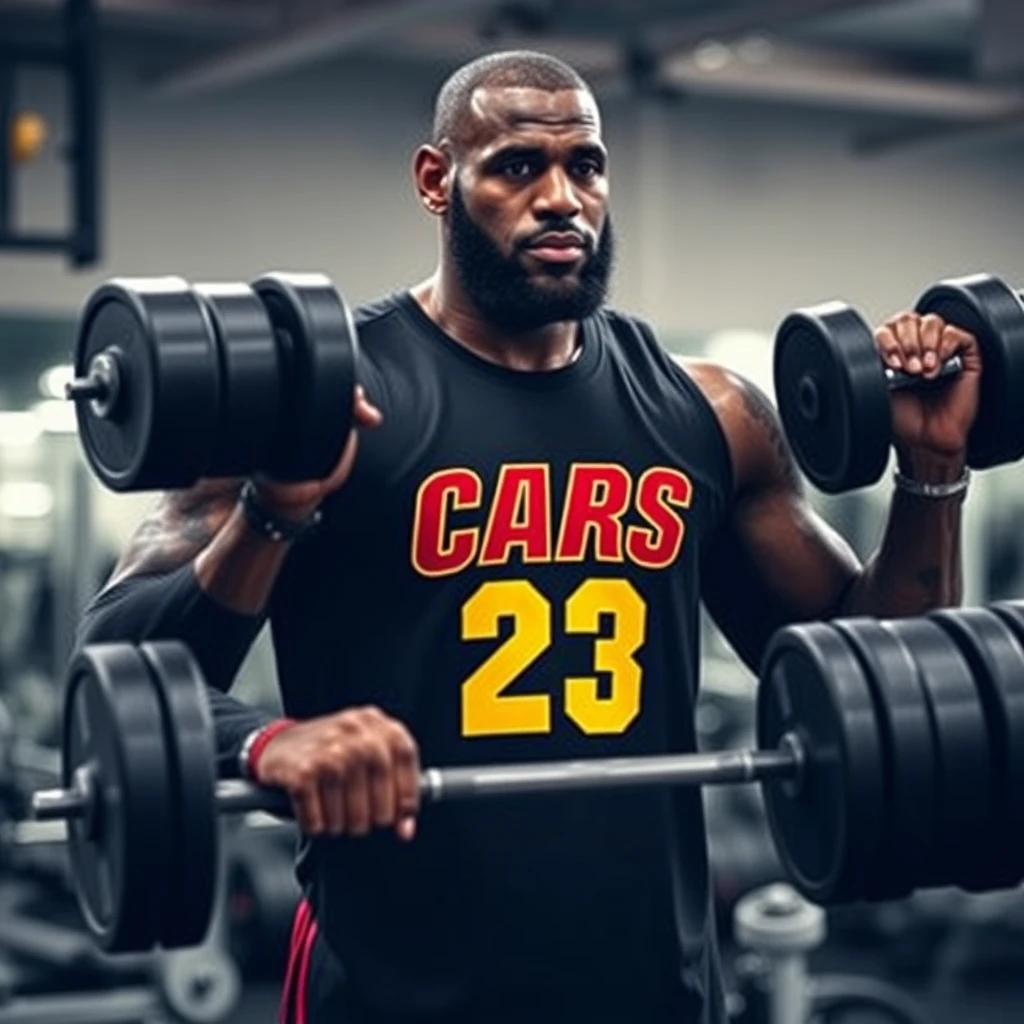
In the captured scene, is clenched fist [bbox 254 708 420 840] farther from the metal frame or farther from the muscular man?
the metal frame

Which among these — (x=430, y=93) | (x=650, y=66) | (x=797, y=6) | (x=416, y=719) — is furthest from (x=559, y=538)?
(x=430, y=93)

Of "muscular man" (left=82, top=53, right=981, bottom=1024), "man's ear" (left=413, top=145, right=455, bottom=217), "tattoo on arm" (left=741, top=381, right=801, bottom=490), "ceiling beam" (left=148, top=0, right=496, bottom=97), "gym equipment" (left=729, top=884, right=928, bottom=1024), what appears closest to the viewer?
"muscular man" (left=82, top=53, right=981, bottom=1024)

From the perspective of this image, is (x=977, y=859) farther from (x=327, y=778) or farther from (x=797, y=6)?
(x=797, y=6)

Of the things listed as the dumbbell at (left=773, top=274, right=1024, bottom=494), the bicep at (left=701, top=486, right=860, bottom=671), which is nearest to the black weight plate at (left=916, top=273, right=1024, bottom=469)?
the dumbbell at (left=773, top=274, right=1024, bottom=494)

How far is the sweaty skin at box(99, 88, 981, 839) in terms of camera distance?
1.89 meters

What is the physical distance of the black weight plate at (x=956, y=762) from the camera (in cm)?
189

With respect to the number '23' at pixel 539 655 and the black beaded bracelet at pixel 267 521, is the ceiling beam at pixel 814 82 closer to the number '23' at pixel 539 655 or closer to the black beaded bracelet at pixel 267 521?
the number '23' at pixel 539 655

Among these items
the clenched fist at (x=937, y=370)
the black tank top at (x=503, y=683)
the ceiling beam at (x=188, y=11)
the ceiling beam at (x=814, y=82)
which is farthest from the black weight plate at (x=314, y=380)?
the ceiling beam at (x=814, y=82)

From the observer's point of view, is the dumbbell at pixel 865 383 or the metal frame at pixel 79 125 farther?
the metal frame at pixel 79 125

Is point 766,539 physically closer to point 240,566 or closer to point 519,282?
point 519,282

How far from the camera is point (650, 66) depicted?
6.40 meters

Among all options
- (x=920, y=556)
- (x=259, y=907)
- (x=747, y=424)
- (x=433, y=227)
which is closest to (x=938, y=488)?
(x=920, y=556)

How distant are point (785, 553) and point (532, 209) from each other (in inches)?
16.0

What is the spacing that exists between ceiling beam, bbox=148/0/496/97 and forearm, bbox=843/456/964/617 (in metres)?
3.49
